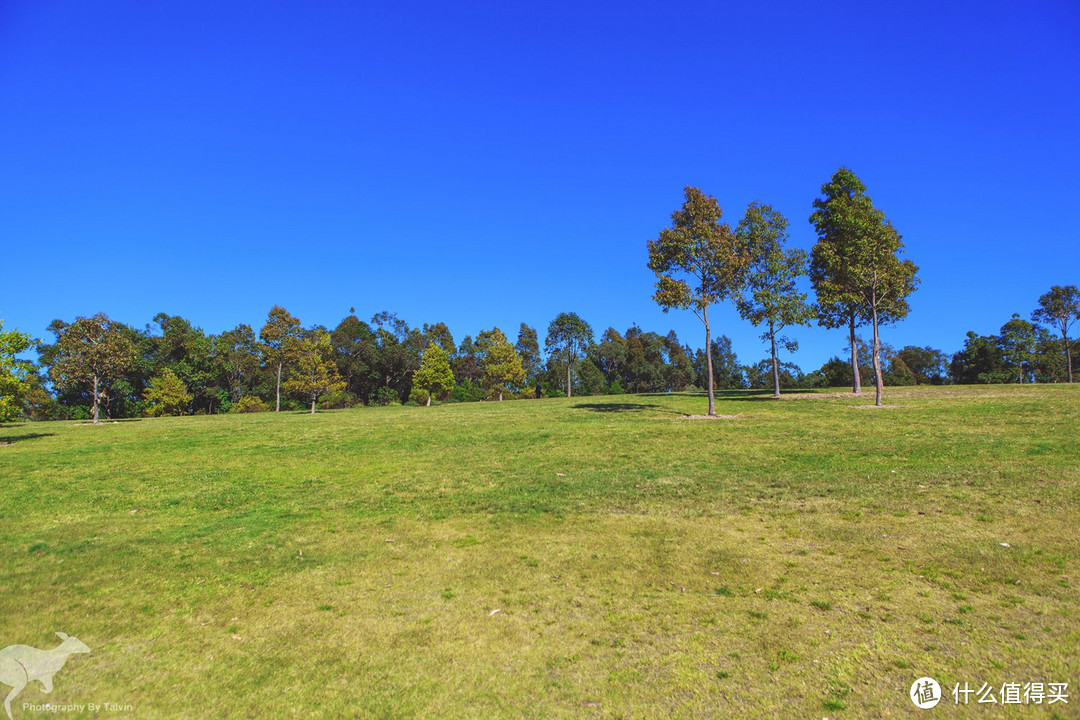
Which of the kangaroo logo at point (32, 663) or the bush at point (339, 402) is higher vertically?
the bush at point (339, 402)

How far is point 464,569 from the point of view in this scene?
8180 mm

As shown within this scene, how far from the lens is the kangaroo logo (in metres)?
5.18

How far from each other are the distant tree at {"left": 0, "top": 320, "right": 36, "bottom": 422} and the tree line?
0.09 m

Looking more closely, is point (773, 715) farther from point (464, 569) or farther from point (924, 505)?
point (924, 505)

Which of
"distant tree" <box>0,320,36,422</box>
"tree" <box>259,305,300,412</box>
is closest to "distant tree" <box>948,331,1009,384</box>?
"tree" <box>259,305,300,412</box>

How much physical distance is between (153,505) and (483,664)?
437 inches

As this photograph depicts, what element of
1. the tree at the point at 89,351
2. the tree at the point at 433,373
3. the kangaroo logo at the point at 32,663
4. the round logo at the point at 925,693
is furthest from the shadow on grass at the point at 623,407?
the tree at the point at 89,351

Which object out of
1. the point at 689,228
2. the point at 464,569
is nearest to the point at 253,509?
the point at 464,569

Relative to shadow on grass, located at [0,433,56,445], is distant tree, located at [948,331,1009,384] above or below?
above

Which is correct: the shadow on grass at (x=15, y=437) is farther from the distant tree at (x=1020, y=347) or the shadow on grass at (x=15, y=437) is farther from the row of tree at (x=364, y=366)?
the distant tree at (x=1020, y=347)

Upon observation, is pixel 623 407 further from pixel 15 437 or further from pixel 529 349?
pixel 529 349

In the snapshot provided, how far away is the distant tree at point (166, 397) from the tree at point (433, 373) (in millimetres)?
24141

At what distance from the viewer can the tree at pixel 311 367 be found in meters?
48.7

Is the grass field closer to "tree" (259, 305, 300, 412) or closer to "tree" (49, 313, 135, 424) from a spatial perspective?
"tree" (49, 313, 135, 424)
